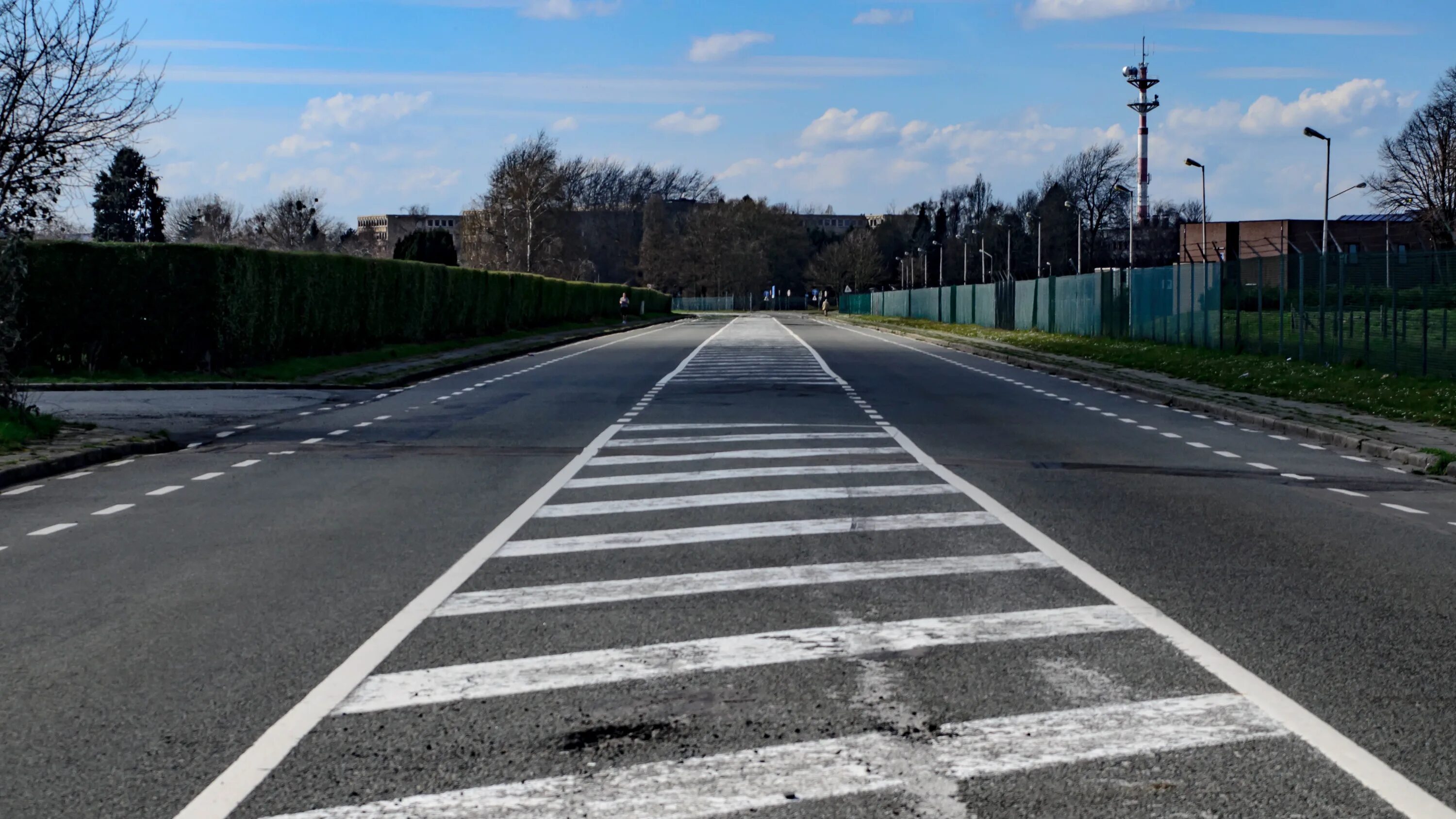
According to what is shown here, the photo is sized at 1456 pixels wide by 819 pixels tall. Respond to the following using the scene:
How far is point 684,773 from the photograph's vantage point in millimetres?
4688

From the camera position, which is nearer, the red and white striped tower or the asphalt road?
the asphalt road

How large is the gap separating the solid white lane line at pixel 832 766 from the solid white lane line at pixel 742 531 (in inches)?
165

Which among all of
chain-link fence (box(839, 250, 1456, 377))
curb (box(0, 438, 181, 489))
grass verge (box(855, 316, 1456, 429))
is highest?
chain-link fence (box(839, 250, 1456, 377))

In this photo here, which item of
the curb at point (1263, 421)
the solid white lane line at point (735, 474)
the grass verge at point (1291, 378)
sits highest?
the solid white lane line at point (735, 474)

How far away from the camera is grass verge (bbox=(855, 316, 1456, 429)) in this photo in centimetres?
2081

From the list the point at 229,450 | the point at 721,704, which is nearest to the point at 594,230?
the point at 229,450

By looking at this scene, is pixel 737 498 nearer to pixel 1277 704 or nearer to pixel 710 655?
pixel 710 655

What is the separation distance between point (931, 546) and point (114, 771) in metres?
5.32

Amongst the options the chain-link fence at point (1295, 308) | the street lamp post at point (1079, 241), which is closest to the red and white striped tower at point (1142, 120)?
the street lamp post at point (1079, 241)

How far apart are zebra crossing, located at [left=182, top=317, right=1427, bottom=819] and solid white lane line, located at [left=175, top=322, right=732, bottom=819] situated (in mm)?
22

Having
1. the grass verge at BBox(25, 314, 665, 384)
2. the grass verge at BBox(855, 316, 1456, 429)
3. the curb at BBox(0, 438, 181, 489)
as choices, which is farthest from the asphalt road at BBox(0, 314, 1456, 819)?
the grass verge at BBox(25, 314, 665, 384)

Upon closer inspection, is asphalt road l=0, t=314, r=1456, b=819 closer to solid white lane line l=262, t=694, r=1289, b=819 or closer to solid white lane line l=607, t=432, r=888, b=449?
solid white lane line l=262, t=694, r=1289, b=819

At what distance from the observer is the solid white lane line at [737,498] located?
10.8 meters

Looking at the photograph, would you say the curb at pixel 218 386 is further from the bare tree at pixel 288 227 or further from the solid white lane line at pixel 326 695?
the bare tree at pixel 288 227
